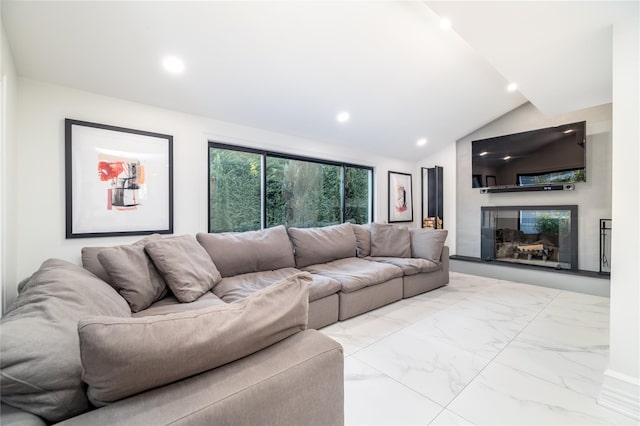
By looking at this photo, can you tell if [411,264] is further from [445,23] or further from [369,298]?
[445,23]

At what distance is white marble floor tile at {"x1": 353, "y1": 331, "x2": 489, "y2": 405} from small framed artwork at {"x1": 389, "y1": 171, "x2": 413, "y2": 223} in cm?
311

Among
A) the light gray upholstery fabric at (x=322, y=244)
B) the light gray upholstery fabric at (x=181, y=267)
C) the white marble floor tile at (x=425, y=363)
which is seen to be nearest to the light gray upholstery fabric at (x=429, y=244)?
the light gray upholstery fabric at (x=322, y=244)

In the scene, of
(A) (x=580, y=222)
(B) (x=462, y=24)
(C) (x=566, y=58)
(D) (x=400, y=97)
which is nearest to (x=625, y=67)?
(C) (x=566, y=58)

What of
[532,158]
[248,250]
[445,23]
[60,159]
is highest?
[445,23]

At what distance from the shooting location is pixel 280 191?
3.68 meters

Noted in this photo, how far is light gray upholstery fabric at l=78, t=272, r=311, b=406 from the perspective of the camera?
2.03 feet

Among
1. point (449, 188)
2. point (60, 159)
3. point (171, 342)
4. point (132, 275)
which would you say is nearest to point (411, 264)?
point (449, 188)

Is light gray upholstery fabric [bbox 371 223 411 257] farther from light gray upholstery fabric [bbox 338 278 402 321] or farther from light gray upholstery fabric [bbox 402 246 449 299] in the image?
light gray upholstery fabric [bbox 338 278 402 321]

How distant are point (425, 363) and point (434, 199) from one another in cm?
391

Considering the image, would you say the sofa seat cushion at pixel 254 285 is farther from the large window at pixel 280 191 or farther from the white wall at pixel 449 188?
the white wall at pixel 449 188

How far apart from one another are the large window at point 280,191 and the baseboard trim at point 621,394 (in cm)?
317

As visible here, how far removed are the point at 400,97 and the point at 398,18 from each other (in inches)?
46.1

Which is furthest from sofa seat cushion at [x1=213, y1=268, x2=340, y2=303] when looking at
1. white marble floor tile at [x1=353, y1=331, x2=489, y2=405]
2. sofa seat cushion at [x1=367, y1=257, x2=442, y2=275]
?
sofa seat cushion at [x1=367, y1=257, x2=442, y2=275]

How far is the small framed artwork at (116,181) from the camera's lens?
2.19 meters
